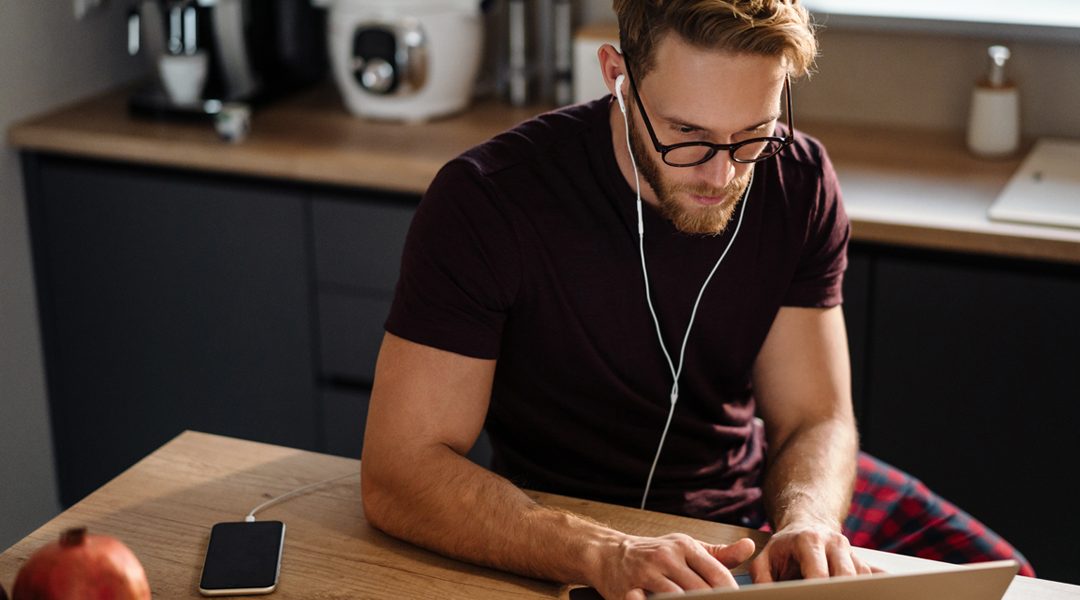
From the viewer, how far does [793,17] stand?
4.65 ft

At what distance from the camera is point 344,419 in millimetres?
2545

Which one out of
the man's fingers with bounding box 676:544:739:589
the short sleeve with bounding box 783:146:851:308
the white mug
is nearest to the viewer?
the man's fingers with bounding box 676:544:739:589

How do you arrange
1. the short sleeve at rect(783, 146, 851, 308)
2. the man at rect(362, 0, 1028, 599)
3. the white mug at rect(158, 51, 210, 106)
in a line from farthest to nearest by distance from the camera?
the white mug at rect(158, 51, 210, 106) < the short sleeve at rect(783, 146, 851, 308) < the man at rect(362, 0, 1028, 599)

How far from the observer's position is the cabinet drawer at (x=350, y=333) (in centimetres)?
245

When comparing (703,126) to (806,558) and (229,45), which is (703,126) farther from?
(229,45)

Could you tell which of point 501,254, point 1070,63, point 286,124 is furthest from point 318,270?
point 1070,63

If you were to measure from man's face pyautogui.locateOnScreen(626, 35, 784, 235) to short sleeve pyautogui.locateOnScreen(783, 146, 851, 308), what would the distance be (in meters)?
0.21

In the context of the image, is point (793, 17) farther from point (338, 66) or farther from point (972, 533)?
point (338, 66)

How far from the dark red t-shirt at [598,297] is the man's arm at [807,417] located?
30 mm

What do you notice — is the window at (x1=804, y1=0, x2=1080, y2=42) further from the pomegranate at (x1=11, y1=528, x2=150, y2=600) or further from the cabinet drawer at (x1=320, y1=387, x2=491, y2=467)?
the pomegranate at (x1=11, y1=528, x2=150, y2=600)

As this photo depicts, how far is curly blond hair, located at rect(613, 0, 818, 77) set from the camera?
1373mm

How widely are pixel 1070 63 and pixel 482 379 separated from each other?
146cm

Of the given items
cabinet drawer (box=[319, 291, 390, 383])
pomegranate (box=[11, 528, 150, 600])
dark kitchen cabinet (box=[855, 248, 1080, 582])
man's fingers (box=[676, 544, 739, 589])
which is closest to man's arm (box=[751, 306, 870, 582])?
man's fingers (box=[676, 544, 739, 589])

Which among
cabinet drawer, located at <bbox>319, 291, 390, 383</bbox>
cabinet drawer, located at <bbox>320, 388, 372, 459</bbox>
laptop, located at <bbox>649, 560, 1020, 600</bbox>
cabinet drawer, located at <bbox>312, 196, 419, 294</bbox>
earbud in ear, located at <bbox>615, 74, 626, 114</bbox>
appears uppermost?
earbud in ear, located at <bbox>615, 74, 626, 114</bbox>
